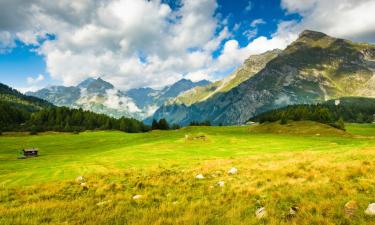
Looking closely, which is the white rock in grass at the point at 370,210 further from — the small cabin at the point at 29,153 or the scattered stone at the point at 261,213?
the small cabin at the point at 29,153

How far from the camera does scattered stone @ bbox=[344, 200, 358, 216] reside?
11280 mm

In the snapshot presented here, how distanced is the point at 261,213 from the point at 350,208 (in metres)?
3.48

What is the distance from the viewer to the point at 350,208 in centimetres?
A: 1165

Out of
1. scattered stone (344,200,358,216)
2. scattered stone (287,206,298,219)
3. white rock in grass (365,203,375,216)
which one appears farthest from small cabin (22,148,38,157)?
white rock in grass (365,203,375,216)

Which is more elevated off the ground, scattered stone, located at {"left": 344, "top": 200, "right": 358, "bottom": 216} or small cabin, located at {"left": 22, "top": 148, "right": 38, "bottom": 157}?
scattered stone, located at {"left": 344, "top": 200, "right": 358, "bottom": 216}

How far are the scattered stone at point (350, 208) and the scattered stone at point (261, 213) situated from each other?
3.10 meters

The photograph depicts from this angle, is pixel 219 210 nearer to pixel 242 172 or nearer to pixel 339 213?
pixel 339 213

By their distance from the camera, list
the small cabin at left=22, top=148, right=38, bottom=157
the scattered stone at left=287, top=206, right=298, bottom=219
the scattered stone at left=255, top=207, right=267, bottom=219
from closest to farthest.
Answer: the scattered stone at left=287, top=206, right=298, bottom=219 < the scattered stone at left=255, top=207, right=267, bottom=219 < the small cabin at left=22, top=148, right=38, bottom=157

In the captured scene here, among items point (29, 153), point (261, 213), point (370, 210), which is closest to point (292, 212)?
point (261, 213)

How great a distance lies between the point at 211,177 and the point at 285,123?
5633 inches

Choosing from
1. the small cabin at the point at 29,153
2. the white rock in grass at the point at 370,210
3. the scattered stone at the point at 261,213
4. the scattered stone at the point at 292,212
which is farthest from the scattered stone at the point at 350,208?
Result: the small cabin at the point at 29,153

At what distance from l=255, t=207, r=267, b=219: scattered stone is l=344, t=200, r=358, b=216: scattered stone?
3.10 meters

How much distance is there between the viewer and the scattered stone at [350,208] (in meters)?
11.3

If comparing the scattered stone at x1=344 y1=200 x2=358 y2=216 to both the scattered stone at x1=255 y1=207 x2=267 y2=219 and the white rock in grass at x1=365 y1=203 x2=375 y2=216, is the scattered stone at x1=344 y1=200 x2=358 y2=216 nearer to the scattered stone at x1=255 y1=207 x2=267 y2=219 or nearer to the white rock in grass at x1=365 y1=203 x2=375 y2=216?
the white rock in grass at x1=365 y1=203 x2=375 y2=216
